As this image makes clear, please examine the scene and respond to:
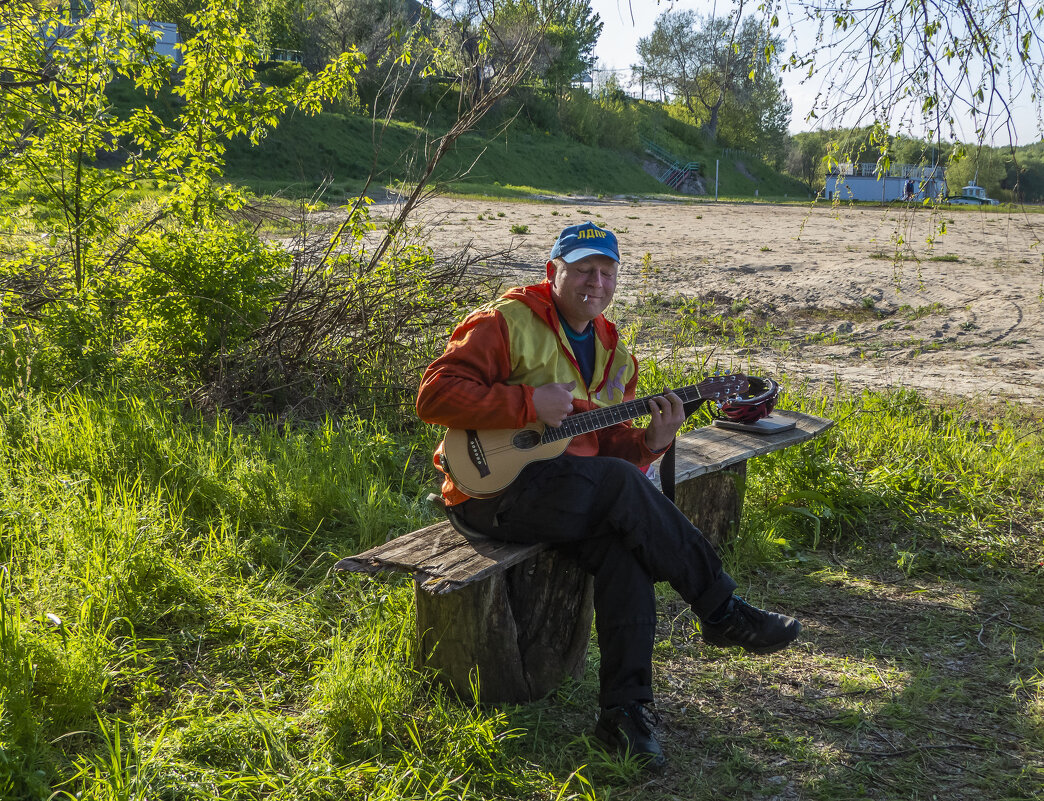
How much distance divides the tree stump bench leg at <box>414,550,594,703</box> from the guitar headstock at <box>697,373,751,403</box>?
2.88 feet

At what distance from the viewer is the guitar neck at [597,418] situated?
3.20 meters

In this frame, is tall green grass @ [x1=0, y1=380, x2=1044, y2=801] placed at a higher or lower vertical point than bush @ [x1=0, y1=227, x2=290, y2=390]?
lower

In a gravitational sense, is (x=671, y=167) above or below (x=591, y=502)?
above

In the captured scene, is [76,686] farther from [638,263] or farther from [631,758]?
[638,263]

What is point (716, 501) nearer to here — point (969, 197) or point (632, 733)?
point (632, 733)

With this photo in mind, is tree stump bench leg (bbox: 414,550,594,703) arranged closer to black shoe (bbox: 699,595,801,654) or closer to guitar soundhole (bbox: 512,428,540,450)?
guitar soundhole (bbox: 512,428,540,450)

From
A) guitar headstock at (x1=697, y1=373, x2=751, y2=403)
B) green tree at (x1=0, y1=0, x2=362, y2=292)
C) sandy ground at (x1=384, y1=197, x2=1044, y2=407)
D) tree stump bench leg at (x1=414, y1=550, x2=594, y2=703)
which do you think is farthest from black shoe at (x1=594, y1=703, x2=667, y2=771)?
Result: green tree at (x1=0, y1=0, x2=362, y2=292)

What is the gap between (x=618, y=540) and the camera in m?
3.09

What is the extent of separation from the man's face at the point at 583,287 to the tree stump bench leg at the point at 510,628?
89 centimetres

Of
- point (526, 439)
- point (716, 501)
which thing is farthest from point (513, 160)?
point (526, 439)

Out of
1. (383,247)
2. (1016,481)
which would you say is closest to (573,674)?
(1016,481)

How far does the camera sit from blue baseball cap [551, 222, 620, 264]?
3.26 meters

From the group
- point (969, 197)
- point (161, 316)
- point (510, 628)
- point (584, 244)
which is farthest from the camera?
point (969, 197)

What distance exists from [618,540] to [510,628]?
50cm
